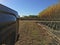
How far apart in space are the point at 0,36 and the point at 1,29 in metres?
0.11

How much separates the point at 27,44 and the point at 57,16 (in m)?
45.7

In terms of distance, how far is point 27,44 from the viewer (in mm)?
9203

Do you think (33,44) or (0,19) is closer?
(0,19)

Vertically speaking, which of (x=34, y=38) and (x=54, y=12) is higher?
(x=54, y=12)

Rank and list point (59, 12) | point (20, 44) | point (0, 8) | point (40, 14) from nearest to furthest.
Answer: point (0, 8) → point (20, 44) → point (59, 12) → point (40, 14)

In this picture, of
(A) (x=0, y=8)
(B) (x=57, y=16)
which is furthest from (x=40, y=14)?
(A) (x=0, y=8)

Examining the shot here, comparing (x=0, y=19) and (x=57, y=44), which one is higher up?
(x=0, y=19)

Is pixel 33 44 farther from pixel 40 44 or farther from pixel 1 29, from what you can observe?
pixel 1 29

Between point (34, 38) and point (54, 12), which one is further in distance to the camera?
point (54, 12)

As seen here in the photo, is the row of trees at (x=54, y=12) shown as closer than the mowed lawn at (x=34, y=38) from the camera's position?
No

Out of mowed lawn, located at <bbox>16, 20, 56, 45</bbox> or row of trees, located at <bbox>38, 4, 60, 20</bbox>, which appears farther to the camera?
row of trees, located at <bbox>38, 4, 60, 20</bbox>

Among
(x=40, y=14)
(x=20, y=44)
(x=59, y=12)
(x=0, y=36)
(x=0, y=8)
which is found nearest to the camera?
(x=0, y=36)

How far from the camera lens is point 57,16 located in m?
54.1

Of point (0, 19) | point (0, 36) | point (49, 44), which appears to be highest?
point (0, 19)
